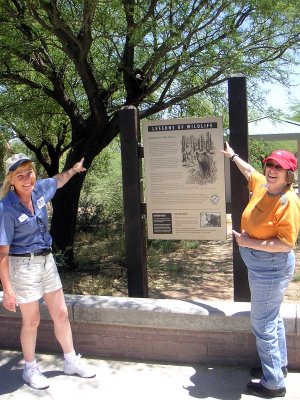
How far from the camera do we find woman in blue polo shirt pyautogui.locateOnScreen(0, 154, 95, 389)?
3527 mm

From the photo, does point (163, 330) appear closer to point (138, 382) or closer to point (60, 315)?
point (138, 382)

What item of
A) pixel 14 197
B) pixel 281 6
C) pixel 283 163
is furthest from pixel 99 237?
pixel 283 163

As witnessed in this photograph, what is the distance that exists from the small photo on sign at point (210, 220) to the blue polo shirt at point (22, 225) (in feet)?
4.82

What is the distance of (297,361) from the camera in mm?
3807

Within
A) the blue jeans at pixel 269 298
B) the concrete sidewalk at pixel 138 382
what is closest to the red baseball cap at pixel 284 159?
the blue jeans at pixel 269 298

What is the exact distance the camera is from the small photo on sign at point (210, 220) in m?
4.49

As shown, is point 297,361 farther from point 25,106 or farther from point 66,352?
point 25,106

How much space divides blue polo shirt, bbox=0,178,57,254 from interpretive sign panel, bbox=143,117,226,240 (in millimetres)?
1225

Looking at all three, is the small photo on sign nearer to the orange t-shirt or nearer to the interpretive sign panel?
the interpretive sign panel

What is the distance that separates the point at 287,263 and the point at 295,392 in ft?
3.13

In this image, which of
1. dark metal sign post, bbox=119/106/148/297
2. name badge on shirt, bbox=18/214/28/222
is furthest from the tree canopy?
name badge on shirt, bbox=18/214/28/222

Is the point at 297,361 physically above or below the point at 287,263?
below

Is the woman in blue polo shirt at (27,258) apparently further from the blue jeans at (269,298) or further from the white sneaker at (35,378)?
the blue jeans at (269,298)

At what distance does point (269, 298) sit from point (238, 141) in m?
1.52
